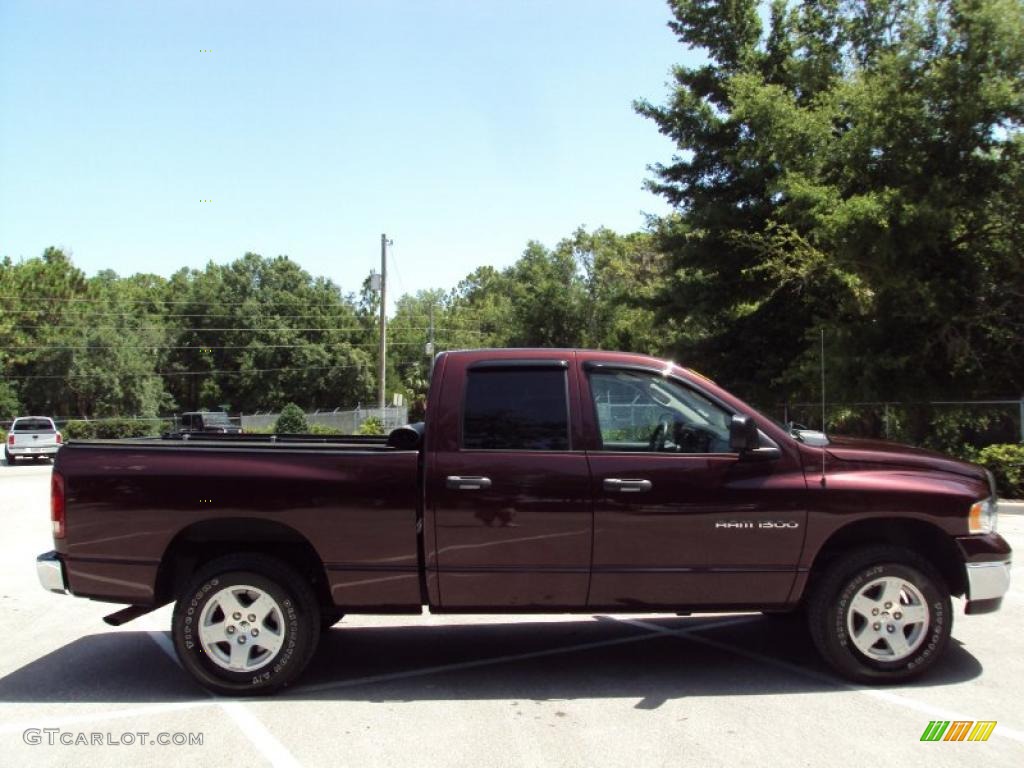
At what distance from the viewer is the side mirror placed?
4707 mm

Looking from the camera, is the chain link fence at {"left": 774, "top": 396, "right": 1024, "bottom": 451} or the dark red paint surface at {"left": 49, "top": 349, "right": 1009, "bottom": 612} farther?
the chain link fence at {"left": 774, "top": 396, "right": 1024, "bottom": 451}

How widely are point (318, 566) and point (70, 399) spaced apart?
6927 centimetres

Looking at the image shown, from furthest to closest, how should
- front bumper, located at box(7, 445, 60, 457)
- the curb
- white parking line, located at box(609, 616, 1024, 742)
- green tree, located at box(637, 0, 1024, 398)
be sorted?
front bumper, located at box(7, 445, 60, 457) → green tree, located at box(637, 0, 1024, 398) → the curb → white parking line, located at box(609, 616, 1024, 742)

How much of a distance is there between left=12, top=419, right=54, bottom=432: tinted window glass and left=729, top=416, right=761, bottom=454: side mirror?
32.8 metres

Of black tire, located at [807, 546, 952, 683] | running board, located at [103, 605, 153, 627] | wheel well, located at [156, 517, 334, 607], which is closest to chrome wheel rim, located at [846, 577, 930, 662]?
black tire, located at [807, 546, 952, 683]

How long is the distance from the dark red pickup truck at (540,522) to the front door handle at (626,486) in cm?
1

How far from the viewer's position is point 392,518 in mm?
4836

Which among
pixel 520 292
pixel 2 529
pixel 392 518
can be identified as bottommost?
pixel 2 529

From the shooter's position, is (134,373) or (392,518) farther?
(134,373)

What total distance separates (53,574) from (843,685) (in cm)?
485

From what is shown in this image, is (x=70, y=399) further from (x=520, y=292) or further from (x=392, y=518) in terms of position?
(x=392, y=518)

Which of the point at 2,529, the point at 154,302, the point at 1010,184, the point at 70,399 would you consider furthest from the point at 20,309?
the point at 1010,184

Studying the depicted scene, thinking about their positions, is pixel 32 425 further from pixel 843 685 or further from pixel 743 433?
pixel 843 685

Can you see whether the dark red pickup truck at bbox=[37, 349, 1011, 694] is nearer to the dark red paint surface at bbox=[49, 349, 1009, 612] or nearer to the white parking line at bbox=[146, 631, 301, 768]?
the dark red paint surface at bbox=[49, 349, 1009, 612]
